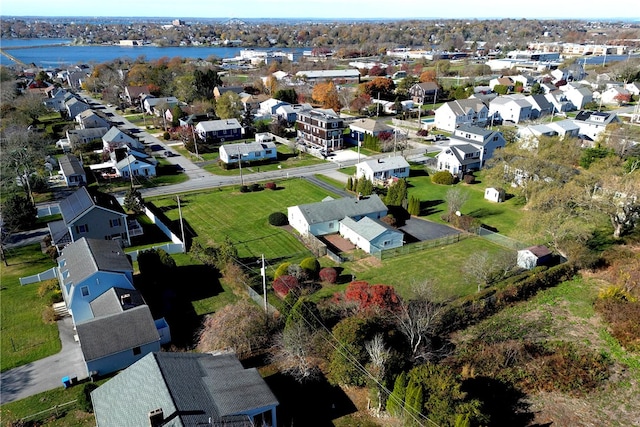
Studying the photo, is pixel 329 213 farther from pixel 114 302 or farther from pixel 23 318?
pixel 23 318

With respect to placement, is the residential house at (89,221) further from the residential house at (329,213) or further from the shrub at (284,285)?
the shrub at (284,285)

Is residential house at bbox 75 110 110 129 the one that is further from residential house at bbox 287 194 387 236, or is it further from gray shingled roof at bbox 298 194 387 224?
gray shingled roof at bbox 298 194 387 224

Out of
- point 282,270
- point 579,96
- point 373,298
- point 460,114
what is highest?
point 579,96

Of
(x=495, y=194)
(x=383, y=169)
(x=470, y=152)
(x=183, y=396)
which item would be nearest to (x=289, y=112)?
(x=383, y=169)

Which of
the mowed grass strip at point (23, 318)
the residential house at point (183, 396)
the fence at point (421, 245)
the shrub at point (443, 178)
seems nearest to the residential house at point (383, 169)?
the shrub at point (443, 178)

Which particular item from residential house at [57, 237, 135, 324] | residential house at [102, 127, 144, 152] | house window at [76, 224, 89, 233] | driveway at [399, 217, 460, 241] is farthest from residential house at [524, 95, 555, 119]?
residential house at [57, 237, 135, 324]

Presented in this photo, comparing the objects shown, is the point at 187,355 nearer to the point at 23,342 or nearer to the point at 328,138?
A: the point at 23,342
